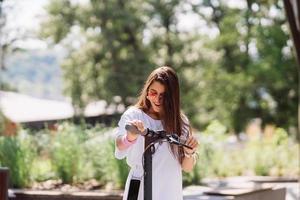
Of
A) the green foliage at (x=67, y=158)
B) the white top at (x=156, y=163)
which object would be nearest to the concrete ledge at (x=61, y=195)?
the green foliage at (x=67, y=158)

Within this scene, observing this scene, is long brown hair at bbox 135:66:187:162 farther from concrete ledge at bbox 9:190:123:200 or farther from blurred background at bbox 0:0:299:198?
blurred background at bbox 0:0:299:198

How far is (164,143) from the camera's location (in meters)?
3.59

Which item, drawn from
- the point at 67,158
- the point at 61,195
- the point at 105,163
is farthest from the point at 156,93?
the point at 67,158

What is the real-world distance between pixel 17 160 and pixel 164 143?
18.1 feet

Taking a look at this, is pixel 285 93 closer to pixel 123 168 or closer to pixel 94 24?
pixel 94 24

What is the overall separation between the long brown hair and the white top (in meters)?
0.05

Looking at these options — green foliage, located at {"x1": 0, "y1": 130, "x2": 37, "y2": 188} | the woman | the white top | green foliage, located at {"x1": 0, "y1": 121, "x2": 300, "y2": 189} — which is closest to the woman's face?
the woman


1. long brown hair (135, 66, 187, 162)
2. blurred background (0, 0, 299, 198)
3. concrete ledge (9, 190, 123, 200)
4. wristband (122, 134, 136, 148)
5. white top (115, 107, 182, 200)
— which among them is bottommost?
concrete ledge (9, 190, 123, 200)

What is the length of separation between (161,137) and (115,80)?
84.7ft

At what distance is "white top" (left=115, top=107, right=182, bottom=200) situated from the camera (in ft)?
11.7

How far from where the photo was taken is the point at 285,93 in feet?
102

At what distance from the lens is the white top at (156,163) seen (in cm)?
357

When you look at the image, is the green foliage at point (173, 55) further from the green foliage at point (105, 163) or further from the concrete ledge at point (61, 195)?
the concrete ledge at point (61, 195)

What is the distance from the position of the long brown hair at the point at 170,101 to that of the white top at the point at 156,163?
51mm
